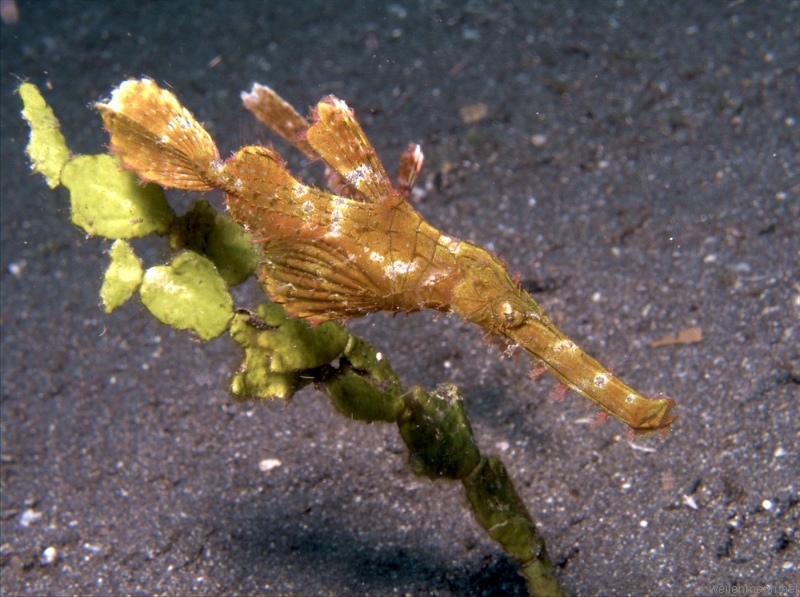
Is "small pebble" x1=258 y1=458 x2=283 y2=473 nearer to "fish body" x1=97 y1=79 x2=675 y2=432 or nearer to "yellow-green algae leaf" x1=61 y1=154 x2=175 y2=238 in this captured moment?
"fish body" x1=97 y1=79 x2=675 y2=432

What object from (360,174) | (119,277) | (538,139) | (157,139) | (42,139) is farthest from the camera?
(538,139)

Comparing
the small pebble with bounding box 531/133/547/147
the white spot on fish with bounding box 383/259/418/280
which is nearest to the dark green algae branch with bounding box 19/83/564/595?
the white spot on fish with bounding box 383/259/418/280

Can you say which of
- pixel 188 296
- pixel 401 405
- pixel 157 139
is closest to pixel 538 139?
pixel 401 405

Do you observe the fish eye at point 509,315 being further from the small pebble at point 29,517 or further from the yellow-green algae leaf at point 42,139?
the small pebble at point 29,517

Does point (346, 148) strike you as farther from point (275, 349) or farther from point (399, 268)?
point (275, 349)

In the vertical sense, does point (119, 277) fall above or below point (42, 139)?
below

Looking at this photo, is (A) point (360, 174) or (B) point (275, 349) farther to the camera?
(A) point (360, 174)
